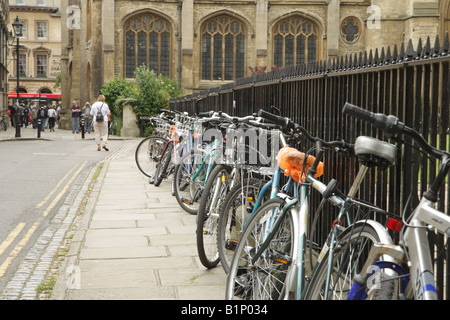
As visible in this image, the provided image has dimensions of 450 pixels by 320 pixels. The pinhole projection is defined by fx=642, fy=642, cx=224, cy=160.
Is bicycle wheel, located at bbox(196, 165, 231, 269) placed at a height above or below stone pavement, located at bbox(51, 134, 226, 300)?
above

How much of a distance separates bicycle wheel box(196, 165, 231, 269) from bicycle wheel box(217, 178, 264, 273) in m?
0.32

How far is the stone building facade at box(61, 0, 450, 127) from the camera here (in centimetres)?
3416

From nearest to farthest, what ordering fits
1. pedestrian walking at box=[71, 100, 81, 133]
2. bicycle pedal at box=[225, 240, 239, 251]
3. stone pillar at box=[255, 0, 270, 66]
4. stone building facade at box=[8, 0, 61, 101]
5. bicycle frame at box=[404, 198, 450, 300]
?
bicycle frame at box=[404, 198, 450, 300], bicycle pedal at box=[225, 240, 239, 251], pedestrian walking at box=[71, 100, 81, 133], stone pillar at box=[255, 0, 270, 66], stone building facade at box=[8, 0, 61, 101]

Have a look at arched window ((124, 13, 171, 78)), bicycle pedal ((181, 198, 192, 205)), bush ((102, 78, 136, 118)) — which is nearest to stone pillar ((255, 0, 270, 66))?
arched window ((124, 13, 171, 78))

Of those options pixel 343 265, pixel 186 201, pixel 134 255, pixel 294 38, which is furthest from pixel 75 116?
pixel 343 265

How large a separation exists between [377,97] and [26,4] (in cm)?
7319

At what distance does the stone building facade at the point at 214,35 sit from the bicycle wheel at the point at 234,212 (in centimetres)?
2956

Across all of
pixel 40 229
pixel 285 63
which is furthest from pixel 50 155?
pixel 285 63

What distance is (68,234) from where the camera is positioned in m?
6.84

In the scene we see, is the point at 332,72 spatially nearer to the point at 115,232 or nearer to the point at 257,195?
the point at 257,195

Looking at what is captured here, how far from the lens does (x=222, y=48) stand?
35344 millimetres

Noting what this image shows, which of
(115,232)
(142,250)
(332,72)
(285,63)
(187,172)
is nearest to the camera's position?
(332,72)

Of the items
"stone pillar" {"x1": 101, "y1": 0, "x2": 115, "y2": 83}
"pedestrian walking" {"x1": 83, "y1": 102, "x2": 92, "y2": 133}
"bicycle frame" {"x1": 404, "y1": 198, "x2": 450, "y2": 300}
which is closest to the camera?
"bicycle frame" {"x1": 404, "y1": 198, "x2": 450, "y2": 300}

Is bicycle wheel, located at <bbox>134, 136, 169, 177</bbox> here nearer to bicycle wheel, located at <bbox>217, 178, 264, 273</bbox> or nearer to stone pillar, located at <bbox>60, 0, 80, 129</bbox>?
bicycle wheel, located at <bbox>217, 178, 264, 273</bbox>
